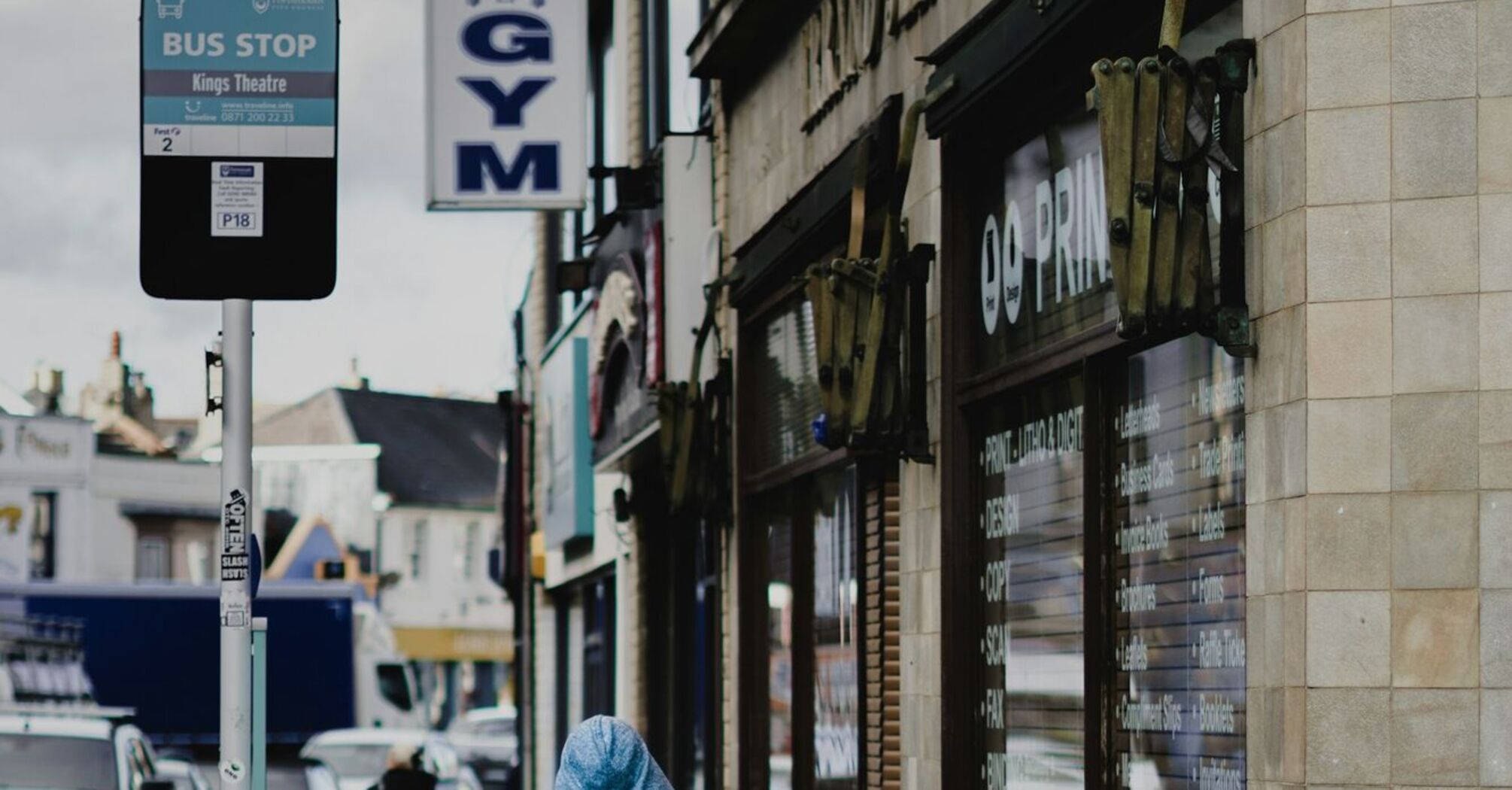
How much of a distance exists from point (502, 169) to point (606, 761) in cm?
950

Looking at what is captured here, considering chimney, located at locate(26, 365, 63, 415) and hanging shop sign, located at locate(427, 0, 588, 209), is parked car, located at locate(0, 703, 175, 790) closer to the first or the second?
hanging shop sign, located at locate(427, 0, 588, 209)

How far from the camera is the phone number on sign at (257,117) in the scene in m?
9.41

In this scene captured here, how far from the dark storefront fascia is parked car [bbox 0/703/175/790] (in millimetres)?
8720

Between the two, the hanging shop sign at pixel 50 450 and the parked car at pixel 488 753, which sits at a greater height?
the hanging shop sign at pixel 50 450

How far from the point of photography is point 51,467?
2717 inches

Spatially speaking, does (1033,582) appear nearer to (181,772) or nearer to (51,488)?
(181,772)

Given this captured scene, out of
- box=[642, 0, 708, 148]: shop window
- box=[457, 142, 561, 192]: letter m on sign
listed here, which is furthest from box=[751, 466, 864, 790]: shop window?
box=[642, 0, 708, 148]: shop window

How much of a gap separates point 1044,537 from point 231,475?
2.78m

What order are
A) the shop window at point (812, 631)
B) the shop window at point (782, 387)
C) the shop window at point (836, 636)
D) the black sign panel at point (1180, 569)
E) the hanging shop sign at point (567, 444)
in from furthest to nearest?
the hanging shop sign at point (567, 444)
the shop window at point (782, 387)
the shop window at point (812, 631)
the shop window at point (836, 636)
the black sign panel at point (1180, 569)

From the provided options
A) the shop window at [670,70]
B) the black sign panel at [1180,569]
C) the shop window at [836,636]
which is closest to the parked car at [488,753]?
the shop window at [670,70]

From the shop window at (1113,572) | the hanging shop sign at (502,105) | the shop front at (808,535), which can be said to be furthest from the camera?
the hanging shop sign at (502,105)

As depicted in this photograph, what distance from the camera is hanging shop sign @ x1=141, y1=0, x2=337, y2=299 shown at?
9266 millimetres

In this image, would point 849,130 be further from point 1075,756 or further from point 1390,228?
point 1390,228

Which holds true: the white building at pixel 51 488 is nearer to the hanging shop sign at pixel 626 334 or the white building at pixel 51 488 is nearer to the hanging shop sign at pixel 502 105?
the hanging shop sign at pixel 626 334
